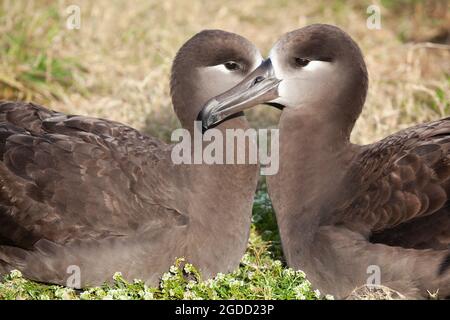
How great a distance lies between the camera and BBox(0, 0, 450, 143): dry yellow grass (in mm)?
7191

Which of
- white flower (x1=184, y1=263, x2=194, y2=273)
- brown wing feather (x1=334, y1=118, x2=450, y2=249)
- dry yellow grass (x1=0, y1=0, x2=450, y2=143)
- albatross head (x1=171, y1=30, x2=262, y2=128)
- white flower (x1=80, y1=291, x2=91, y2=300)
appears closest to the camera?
brown wing feather (x1=334, y1=118, x2=450, y2=249)

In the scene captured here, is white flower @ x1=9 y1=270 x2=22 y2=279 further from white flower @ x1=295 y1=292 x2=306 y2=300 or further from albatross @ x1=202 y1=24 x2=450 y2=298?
white flower @ x1=295 y1=292 x2=306 y2=300

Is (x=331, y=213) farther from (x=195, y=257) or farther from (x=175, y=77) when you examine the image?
(x=175, y=77)

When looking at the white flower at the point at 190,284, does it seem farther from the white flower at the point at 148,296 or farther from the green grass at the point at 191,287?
the white flower at the point at 148,296

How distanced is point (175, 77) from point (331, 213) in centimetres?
121

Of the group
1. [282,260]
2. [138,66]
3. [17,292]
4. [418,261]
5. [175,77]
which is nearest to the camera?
[418,261]

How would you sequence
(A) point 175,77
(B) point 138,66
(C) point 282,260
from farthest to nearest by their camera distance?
1. (B) point 138,66
2. (C) point 282,260
3. (A) point 175,77

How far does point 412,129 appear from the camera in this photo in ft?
15.5

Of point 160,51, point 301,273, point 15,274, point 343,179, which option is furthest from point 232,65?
point 160,51

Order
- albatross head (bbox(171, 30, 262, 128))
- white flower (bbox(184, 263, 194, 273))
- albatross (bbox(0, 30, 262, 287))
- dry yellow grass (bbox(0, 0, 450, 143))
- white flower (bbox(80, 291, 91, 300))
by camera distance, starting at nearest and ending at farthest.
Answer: white flower (bbox(80, 291, 91, 300)), white flower (bbox(184, 263, 194, 273)), albatross (bbox(0, 30, 262, 287)), albatross head (bbox(171, 30, 262, 128)), dry yellow grass (bbox(0, 0, 450, 143))

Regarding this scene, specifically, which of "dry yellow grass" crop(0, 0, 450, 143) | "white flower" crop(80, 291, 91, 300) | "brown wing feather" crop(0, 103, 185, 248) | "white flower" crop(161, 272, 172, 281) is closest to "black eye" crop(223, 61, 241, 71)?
"brown wing feather" crop(0, 103, 185, 248)

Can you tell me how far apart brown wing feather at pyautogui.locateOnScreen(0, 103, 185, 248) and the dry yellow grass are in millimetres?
2217
